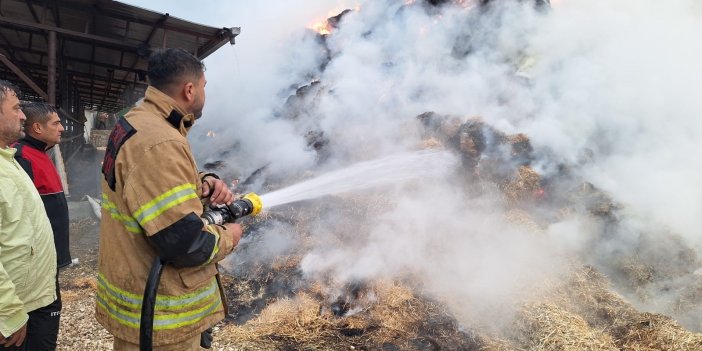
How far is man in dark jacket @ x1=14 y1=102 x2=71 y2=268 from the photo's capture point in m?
3.69

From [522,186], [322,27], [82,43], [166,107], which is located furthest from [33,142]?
[322,27]

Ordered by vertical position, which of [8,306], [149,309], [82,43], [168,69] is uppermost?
[82,43]

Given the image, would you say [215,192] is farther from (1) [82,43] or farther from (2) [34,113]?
(1) [82,43]

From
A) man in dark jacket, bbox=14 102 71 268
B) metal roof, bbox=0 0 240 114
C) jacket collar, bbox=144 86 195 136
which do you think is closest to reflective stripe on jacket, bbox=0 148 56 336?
jacket collar, bbox=144 86 195 136

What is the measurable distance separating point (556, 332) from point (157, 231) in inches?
171

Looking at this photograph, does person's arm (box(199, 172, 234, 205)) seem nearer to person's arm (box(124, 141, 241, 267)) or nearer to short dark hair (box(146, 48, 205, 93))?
person's arm (box(124, 141, 241, 267))

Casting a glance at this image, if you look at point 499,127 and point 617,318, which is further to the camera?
point 499,127

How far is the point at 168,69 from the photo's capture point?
2021mm

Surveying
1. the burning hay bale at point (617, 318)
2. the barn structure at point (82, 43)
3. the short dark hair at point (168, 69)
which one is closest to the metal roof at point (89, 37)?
the barn structure at point (82, 43)

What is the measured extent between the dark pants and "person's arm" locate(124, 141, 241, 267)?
5.42 ft

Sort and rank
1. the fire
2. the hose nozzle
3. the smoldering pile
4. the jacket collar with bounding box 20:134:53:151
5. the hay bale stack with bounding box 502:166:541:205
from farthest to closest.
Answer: the fire < the hay bale stack with bounding box 502:166:541:205 < the smoldering pile < the jacket collar with bounding box 20:134:53:151 < the hose nozzle

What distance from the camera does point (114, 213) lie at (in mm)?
2031

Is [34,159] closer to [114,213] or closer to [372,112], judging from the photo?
[114,213]

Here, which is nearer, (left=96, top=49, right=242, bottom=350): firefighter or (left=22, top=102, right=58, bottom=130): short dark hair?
(left=96, top=49, right=242, bottom=350): firefighter
